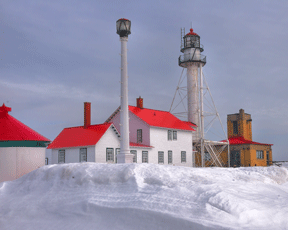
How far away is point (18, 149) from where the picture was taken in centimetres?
1358

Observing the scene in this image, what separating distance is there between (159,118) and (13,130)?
2247 cm

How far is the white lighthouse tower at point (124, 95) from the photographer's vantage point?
19.2 m

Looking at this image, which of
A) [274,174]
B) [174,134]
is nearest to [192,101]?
[174,134]

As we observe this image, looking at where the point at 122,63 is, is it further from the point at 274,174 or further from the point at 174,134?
the point at 174,134

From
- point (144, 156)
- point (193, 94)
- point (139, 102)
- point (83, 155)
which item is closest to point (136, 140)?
point (144, 156)

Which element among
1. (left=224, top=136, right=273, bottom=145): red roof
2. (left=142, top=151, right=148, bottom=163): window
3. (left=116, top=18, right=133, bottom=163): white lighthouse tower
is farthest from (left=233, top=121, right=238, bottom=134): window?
(left=116, top=18, right=133, bottom=163): white lighthouse tower

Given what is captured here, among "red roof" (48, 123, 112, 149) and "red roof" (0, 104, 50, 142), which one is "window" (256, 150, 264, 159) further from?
"red roof" (0, 104, 50, 142)

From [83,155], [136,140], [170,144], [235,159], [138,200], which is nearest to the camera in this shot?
[138,200]

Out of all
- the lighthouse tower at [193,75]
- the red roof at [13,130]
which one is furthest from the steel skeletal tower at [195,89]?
the red roof at [13,130]

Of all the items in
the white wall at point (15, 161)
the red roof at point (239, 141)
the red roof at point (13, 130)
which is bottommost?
the white wall at point (15, 161)

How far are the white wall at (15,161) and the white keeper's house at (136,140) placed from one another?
1246cm

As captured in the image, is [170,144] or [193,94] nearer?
[170,144]

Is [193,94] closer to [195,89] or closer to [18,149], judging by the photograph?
[195,89]

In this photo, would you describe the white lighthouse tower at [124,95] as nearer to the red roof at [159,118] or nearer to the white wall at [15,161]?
the white wall at [15,161]
